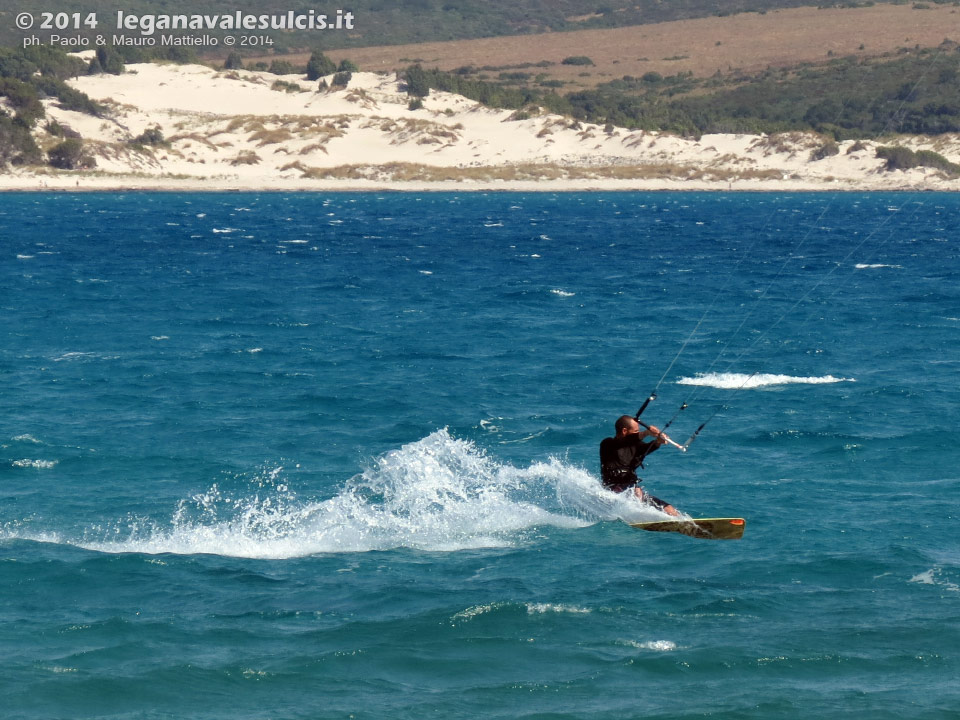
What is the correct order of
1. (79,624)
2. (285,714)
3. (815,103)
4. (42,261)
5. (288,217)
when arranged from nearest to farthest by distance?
(285,714) → (79,624) → (42,261) → (288,217) → (815,103)

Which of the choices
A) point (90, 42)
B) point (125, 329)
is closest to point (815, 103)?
point (90, 42)

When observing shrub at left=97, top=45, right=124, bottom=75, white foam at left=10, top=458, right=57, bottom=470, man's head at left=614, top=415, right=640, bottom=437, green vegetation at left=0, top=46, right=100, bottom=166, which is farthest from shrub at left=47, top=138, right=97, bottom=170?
man's head at left=614, top=415, right=640, bottom=437

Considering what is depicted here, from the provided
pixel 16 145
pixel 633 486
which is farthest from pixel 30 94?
pixel 633 486

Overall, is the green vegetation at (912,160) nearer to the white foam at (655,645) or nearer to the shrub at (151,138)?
the shrub at (151,138)

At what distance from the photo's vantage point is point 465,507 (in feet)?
61.6

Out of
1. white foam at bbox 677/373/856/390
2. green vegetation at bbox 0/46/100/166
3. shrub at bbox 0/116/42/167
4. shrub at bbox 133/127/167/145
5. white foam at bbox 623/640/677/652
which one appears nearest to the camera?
white foam at bbox 623/640/677/652

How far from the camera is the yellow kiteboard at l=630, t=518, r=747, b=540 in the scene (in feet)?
54.9

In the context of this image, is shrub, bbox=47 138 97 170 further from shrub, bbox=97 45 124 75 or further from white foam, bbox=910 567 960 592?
white foam, bbox=910 567 960 592

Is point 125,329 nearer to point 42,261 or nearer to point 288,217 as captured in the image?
point 42,261

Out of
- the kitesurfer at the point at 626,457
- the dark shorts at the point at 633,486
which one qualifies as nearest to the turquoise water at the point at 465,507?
the dark shorts at the point at 633,486

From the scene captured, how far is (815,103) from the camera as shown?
607 ft

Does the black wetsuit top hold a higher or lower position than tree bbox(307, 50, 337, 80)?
lower

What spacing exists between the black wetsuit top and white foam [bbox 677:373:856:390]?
36.8 feet

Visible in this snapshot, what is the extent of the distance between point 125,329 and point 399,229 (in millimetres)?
46515
